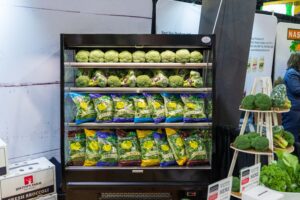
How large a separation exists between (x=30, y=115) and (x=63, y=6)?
122 cm

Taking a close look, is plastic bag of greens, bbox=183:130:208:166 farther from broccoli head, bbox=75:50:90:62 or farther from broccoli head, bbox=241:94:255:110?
broccoli head, bbox=75:50:90:62

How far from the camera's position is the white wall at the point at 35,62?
122 inches

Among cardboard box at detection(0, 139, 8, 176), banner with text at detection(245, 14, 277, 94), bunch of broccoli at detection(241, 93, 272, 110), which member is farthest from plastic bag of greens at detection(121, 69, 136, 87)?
banner with text at detection(245, 14, 277, 94)

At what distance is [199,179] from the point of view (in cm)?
296

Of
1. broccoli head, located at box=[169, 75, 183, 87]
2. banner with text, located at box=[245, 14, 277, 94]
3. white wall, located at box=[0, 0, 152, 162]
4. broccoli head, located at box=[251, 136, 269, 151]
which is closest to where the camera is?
broccoli head, located at box=[251, 136, 269, 151]

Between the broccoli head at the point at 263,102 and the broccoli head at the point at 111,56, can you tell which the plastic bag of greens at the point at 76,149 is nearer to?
the broccoli head at the point at 111,56

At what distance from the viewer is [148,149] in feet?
10.0

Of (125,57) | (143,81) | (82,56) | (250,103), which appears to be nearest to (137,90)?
(143,81)

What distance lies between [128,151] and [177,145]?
0.49 m

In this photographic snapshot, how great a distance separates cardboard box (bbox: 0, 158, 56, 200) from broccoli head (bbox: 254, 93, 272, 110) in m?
2.03

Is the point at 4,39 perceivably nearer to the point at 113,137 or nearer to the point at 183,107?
the point at 113,137

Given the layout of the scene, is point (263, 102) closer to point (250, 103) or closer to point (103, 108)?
point (250, 103)

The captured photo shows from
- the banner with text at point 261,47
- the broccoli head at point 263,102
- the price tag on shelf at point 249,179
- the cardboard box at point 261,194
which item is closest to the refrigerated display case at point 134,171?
the broccoli head at point 263,102

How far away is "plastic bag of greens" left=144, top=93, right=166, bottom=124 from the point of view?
3.01 m
